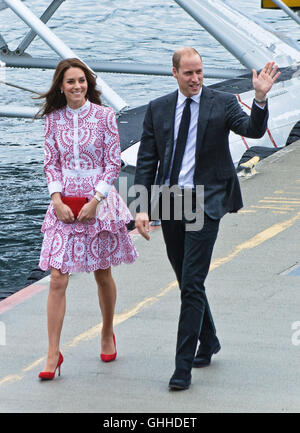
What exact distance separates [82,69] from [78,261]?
3.51 ft

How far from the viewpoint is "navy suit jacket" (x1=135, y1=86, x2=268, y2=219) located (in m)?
5.30

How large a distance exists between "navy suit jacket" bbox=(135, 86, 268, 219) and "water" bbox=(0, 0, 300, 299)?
3.11 m

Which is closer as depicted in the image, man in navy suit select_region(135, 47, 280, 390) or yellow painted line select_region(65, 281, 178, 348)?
man in navy suit select_region(135, 47, 280, 390)

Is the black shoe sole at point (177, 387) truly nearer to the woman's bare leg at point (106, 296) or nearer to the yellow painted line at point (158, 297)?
the woman's bare leg at point (106, 296)

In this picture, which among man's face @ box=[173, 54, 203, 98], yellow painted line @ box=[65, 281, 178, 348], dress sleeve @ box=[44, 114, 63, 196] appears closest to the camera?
man's face @ box=[173, 54, 203, 98]

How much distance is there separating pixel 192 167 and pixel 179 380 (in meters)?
1.13

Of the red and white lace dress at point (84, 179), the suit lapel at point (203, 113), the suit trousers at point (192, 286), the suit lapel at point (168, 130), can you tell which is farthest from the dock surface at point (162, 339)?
the suit lapel at point (203, 113)

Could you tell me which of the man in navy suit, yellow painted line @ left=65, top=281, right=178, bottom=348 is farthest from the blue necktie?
yellow painted line @ left=65, top=281, right=178, bottom=348

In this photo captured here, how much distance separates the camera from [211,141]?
5.30m

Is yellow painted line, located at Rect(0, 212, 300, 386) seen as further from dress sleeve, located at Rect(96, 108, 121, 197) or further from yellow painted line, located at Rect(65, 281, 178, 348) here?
dress sleeve, located at Rect(96, 108, 121, 197)

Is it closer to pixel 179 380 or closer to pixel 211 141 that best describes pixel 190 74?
pixel 211 141

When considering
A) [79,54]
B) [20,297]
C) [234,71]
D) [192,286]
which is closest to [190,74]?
[192,286]

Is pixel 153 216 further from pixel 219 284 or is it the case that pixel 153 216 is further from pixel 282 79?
pixel 282 79

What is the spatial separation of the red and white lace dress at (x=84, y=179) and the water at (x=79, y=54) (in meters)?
2.76
